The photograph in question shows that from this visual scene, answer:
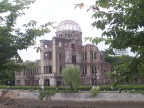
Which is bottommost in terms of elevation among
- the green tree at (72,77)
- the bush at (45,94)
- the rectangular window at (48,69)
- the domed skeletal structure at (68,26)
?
the bush at (45,94)

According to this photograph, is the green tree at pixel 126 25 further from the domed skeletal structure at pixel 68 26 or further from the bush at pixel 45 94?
the domed skeletal structure at pixel 68 26

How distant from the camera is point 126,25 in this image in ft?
21.4

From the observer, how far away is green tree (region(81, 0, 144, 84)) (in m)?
6.30

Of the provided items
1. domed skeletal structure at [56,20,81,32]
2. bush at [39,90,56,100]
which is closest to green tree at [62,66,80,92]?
bush at [39,90,56,100]

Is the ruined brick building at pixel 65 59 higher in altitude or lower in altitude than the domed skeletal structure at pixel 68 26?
lower

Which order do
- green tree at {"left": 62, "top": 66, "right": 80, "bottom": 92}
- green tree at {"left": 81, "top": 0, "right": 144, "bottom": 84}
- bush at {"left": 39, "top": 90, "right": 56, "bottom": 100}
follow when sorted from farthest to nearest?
1. green tree at {"left": 62, "top": 66, "right": 80, "bottom": 92}
2. bush at {"left": 39, "top": 90, "right": 56, "bottom": 100}
3. green tree at {"left": 81, "top": 0, "right": 144, "bottom": 84}

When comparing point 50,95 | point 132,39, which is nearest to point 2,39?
point 132,39

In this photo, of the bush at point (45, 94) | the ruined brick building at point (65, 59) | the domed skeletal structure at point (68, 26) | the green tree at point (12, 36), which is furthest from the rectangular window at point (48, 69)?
the green tree at point (12, 36)

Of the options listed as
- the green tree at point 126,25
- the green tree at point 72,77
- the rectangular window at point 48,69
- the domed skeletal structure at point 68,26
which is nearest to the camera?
the green tree at point 126,25

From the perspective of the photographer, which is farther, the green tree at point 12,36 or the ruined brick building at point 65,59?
the ruined brick building at point 65,59

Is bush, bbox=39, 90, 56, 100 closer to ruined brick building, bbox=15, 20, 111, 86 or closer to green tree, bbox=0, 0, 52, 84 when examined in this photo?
ruined brick building, bbox=15, 20, 111, 86

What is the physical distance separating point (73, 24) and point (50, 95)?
30.0m

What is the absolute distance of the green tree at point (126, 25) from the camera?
20.7 ft

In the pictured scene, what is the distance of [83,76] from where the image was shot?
66.7 m
